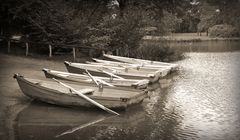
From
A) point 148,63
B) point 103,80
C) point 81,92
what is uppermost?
point 148,63

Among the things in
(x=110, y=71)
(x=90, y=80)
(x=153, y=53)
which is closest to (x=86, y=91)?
(x=90, y=80)

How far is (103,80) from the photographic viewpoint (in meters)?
15.5

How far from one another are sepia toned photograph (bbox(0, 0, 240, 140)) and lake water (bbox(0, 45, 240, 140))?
1.1 inches

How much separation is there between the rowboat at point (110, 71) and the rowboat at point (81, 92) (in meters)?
3.85

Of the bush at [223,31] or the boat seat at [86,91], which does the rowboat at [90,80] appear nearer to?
the boat seat at [86,91]

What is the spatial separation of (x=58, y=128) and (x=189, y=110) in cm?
472

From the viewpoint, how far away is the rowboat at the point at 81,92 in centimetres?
1256

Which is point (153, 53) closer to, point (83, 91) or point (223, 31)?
point (83, 91)

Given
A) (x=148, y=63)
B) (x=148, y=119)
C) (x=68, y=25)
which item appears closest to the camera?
(x=148, y=119)

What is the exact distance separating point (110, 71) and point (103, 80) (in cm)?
293

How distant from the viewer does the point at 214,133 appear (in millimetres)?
10688

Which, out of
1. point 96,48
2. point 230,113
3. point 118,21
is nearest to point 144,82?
point 230,113

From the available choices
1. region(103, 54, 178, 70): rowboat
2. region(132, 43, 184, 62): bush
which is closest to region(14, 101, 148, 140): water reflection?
region(103, 54, 178, 70): rowboat

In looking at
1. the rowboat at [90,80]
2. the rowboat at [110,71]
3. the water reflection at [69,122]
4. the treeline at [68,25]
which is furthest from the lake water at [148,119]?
the treeline at [68,25]
